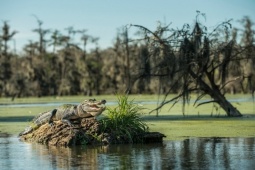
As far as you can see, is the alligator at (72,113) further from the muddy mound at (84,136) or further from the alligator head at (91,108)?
the muddy mound at (84,136)

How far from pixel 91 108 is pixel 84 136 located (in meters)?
0.83

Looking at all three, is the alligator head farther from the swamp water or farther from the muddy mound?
the swamp water

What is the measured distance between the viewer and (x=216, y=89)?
24922 millimetres

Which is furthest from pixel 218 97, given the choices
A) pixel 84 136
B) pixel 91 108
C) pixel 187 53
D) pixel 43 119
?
pixel 84 136

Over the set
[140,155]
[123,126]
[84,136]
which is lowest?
A: [140,155]

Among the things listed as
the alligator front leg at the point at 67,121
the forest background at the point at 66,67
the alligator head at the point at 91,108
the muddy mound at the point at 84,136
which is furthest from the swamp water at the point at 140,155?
the forest background at the point at 66,67

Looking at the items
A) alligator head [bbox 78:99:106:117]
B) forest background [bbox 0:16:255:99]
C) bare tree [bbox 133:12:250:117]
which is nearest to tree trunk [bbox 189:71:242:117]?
bare tree [bbox 133:12:250:117]

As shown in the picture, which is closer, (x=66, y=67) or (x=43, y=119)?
(x=43, y=119)

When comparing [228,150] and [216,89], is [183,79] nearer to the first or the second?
[216,89]

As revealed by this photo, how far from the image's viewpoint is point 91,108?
49.8 ft

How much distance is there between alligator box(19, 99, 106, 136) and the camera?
15.1 meters

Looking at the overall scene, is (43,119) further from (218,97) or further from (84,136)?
(218,97)

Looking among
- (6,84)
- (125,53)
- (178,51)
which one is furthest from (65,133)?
(125,53)

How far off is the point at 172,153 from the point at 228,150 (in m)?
1.28
